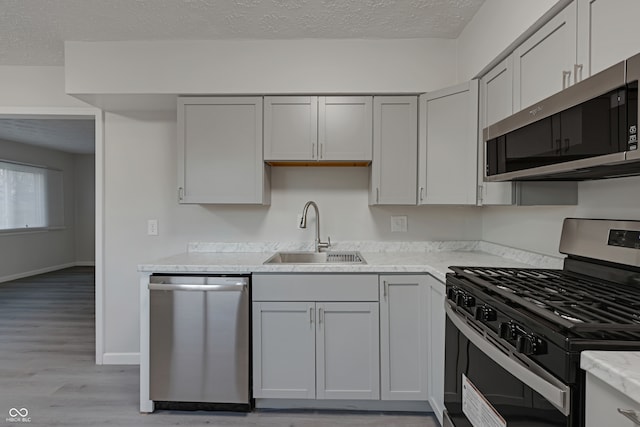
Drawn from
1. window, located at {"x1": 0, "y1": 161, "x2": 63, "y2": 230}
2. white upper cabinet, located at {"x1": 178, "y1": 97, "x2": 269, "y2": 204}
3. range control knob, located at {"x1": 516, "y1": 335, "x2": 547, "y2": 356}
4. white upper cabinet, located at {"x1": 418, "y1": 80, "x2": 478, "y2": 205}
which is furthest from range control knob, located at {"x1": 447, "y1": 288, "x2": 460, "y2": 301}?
window, located at {"x1": 0, "y1": 161, "x2": 63, "y2": 230}

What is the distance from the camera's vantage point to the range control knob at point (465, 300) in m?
1.48

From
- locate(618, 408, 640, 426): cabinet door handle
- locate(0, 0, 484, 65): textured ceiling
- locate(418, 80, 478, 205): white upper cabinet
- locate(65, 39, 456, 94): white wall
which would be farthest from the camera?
locate(65, 39, 456, 94): white wall

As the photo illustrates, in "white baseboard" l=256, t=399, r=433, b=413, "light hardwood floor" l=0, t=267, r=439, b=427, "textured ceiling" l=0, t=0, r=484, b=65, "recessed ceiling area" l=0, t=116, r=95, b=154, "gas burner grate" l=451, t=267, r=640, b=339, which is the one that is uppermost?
"textured ceiling" l=0, t=0, r=484, b=65

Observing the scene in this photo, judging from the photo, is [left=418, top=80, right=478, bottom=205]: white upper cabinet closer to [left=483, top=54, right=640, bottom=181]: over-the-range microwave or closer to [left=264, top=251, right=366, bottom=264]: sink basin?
[left=483, top=54, right=640, bottom=181]: over-the-range microwave

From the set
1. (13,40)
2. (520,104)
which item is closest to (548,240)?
(520,104)

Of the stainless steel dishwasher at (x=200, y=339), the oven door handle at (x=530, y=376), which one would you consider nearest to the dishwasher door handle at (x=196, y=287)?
the stainless steel dishwasher at (x=200, y=339)

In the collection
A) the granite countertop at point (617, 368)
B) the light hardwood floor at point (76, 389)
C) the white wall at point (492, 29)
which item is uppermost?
the white wall at point (492, 29)

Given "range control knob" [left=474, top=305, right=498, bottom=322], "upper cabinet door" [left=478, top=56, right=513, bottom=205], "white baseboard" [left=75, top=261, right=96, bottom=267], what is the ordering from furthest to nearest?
"white baseboard" [left=75, top=261, right=96, bottom=267] → "upper cabinet door" [left=478, top=56, right=513, bottom=205] → "range control knob" [left=474, top=305, right=498, bottom=322]

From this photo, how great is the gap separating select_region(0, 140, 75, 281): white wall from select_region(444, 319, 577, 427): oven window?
7.15 m

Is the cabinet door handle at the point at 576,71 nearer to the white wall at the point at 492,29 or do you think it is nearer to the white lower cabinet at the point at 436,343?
the white wall at the point at 492,29

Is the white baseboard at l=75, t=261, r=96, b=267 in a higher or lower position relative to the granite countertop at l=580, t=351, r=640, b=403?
lower

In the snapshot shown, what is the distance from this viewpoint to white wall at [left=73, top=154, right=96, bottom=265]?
26.4 feet

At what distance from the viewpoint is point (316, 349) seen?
222cm

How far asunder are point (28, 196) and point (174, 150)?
18.2 feet
